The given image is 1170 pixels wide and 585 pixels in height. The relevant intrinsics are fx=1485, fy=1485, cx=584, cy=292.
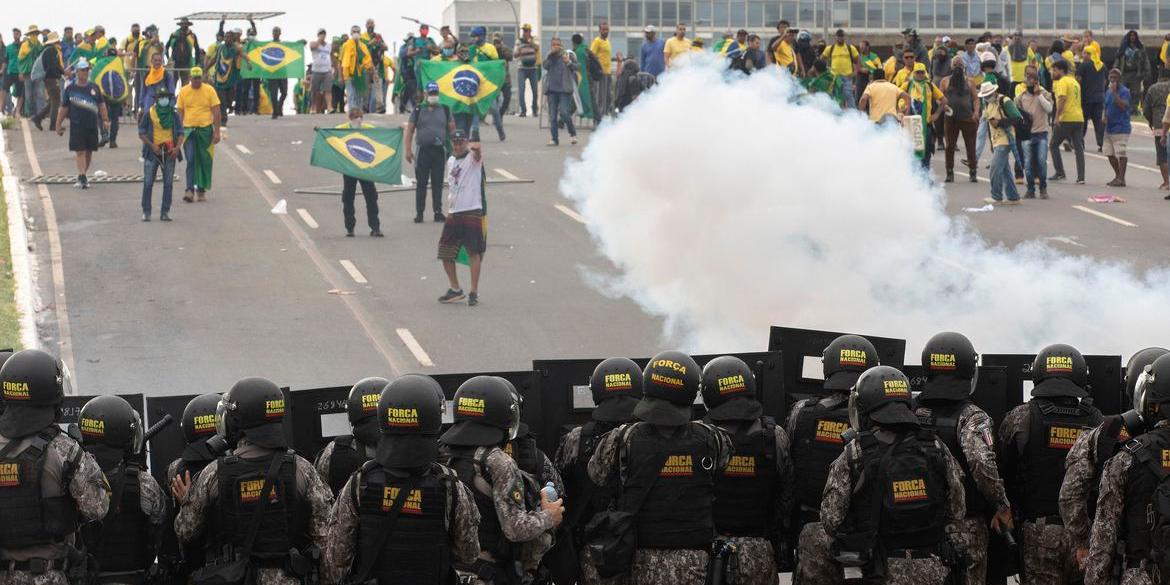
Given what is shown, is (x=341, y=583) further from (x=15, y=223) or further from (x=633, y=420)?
(x=15, y=223)

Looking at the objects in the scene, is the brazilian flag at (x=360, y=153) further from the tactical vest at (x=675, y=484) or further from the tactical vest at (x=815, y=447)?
the tactical vest at (x=675, y=484)

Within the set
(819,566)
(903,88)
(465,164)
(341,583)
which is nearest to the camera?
(341,583)

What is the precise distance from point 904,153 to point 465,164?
4.85 meters

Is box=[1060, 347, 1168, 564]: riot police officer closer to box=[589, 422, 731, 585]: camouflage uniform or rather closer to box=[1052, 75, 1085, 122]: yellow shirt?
box=[589, 422, 731, 585]: camouflage uniform

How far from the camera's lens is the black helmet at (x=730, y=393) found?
7.67 m

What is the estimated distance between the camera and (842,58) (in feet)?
92.6

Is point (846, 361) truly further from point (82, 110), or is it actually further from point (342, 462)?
point (82, 110)

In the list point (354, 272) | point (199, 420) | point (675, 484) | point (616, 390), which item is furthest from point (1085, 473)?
point (354, 272)

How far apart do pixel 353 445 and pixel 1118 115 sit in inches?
812

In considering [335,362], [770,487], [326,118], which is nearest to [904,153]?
[335,362]

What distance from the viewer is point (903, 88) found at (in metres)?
25.3

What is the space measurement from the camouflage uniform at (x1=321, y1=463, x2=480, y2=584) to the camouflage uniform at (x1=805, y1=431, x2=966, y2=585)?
1.76 metres

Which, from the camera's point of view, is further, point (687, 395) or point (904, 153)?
point (904, 153)

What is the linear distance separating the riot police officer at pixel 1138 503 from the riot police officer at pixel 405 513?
9.66 feet
